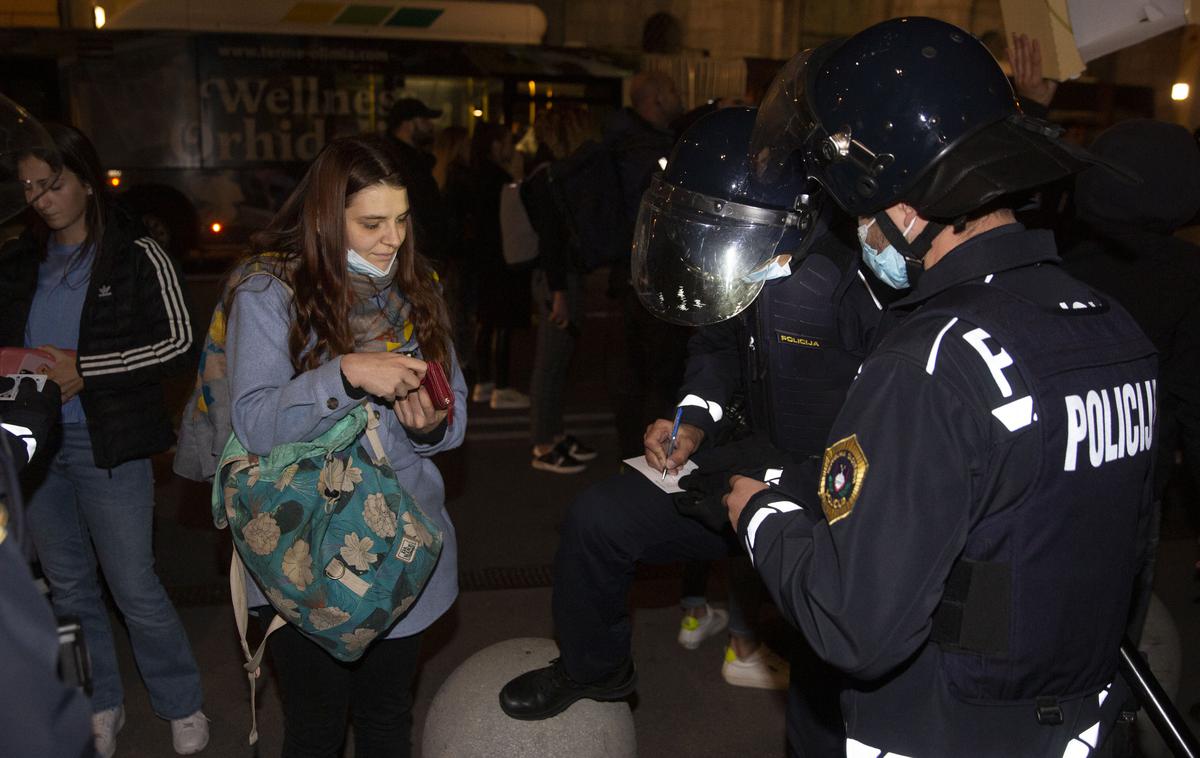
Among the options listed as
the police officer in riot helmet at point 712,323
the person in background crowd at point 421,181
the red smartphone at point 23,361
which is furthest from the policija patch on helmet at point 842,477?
the person in background crowd at point 421,181

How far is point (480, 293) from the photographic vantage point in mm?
8195

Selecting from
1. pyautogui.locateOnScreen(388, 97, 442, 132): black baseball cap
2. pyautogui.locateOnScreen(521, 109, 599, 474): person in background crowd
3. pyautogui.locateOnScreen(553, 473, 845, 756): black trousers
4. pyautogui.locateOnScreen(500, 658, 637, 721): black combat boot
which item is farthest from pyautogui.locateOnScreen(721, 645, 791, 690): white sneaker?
pyautogui.locateOnScreen(388, 97, 442, 132): black baseball cap

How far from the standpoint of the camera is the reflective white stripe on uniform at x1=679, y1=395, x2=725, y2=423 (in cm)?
327

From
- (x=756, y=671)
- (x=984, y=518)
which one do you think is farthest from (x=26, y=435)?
(x=756, y=671)

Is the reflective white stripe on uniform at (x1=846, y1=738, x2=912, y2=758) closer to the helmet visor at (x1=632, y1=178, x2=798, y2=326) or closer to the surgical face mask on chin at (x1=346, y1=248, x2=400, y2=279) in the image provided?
the helmet visor at (x1=632, y1=178, x2=798, y2=326)

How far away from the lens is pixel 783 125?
2.46m

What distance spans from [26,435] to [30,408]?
0.18m

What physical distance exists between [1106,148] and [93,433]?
3368 mm

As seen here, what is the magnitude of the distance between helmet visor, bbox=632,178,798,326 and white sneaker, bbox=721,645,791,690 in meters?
1.89

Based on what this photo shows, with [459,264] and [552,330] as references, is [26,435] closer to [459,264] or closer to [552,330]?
[552,330]

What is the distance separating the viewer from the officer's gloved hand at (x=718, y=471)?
2.73 m

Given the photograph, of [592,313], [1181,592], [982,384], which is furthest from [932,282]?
[592,313]

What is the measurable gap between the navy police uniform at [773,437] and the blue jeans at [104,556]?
56.5 inches

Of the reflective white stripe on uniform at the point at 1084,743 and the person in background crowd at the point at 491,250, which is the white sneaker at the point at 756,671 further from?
the person in background crowd at the point at 491,250
